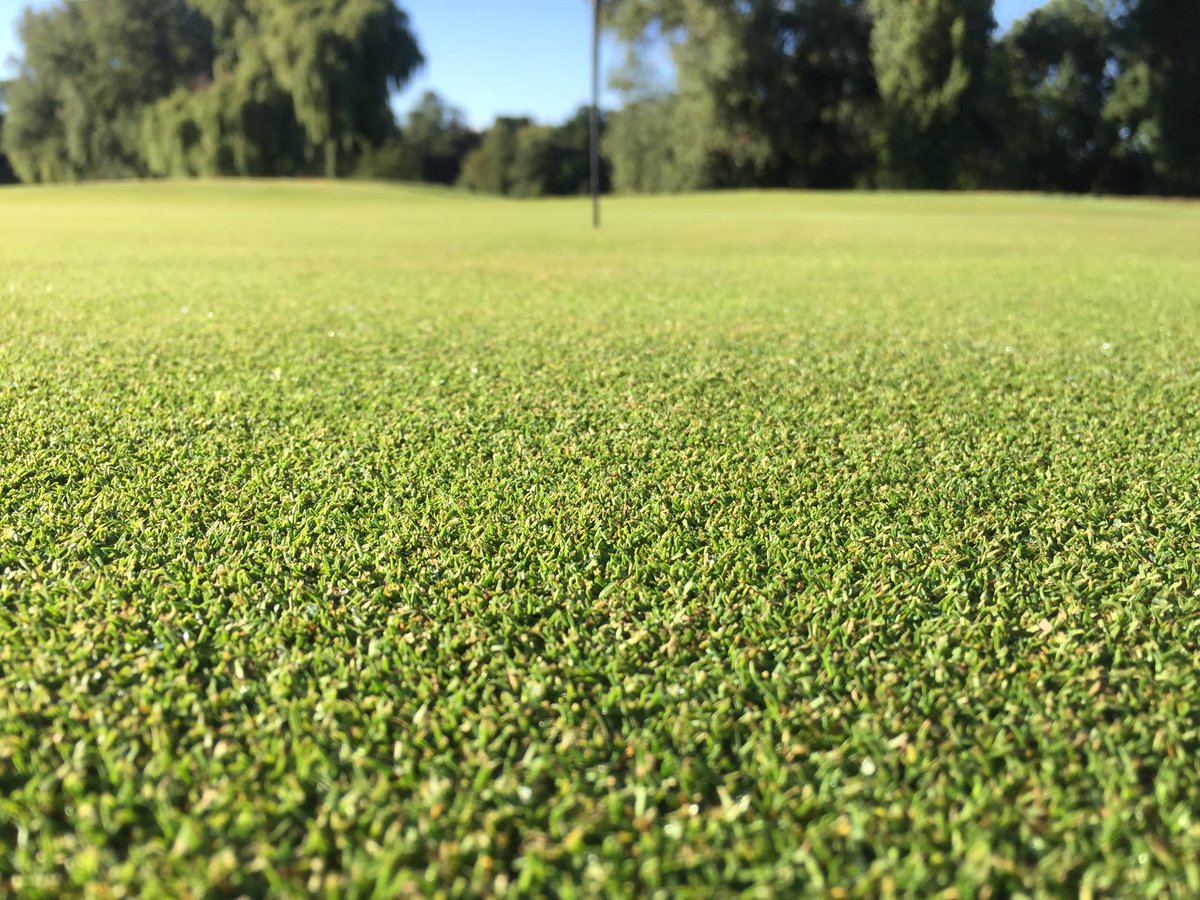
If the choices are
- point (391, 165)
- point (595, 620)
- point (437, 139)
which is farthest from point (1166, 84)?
point (437, 139)

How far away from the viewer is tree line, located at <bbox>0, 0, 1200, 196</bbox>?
1154 inches

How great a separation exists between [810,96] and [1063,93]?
371 inches

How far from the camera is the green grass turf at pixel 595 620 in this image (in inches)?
34.8

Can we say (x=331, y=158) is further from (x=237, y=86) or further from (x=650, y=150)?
(x=650, y=150)

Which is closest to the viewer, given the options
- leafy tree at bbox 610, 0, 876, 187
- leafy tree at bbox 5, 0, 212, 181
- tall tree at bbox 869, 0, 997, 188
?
tall tree at bbox 869, 0, 997, 188

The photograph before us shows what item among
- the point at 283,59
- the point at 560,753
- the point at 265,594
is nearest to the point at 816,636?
the point at 560,753

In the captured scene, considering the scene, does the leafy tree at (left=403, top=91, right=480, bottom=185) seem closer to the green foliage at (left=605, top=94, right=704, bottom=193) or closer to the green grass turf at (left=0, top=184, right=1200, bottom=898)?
the green foliage at (left=605, top=94, right=704, bottom=193)

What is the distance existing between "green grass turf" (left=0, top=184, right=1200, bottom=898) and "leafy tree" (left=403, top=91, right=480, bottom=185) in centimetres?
5491

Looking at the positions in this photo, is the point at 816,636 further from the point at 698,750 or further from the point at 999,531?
the point at 999,531

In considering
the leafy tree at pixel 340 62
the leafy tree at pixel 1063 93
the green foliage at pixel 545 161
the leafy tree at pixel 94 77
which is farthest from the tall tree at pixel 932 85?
the leafy tree at pixel 94 77

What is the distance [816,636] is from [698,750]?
1.05 feet

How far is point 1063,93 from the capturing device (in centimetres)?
3253

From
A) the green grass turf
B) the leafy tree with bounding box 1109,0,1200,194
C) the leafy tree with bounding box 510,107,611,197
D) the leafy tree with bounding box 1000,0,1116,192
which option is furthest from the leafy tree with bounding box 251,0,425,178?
the green grass turf

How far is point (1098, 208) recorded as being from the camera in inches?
735
